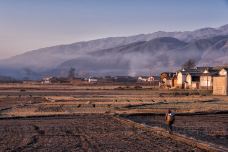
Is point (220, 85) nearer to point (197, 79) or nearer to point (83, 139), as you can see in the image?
point (197, 79)

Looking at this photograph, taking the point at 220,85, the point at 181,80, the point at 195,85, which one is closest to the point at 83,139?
the point at 220,85

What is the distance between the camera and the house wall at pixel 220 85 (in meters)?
67.4

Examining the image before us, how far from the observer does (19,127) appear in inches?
976

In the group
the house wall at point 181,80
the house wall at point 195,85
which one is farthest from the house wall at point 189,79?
the house wall at point 195,85

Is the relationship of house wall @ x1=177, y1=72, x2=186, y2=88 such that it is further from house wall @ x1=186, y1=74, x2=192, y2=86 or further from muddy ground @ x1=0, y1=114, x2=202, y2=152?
muddy ground @ x1=0, y1=114, x2=202, y2=152

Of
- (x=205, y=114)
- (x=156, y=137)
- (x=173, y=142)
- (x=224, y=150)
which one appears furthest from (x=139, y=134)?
(x=205, y=114)

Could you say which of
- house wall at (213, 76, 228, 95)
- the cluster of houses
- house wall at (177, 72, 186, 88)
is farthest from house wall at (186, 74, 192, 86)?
house wall at (213, 76, 228, 95)

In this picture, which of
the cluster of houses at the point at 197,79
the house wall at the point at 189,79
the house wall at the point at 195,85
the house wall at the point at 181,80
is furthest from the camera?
the house wall at the point at 181,80

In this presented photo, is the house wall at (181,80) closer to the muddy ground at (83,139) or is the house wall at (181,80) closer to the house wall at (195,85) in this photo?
the house wall at (195,85)

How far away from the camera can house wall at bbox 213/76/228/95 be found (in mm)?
67375

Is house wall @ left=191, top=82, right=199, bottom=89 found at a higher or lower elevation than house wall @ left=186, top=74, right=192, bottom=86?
lower

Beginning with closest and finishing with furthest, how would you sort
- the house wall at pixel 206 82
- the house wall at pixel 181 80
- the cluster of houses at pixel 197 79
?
the cluster of houses at pixel 197 79 → the house wall at pixel 206 82 → the house wall at pixel 181 80

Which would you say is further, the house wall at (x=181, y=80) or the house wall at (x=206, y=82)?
the house wall at (x=181, y=80)

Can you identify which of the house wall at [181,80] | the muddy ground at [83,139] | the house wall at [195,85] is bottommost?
the muddy ground at [83,139]
